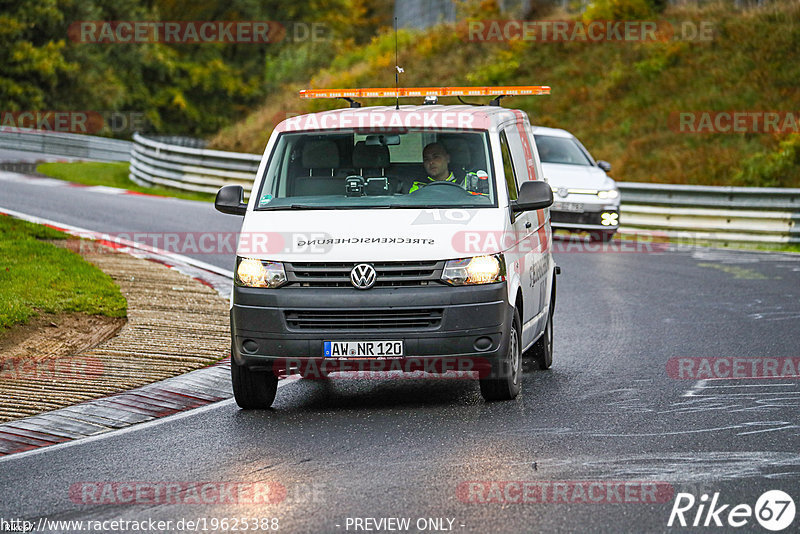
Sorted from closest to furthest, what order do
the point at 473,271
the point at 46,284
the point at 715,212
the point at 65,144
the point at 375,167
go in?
the point at 473,271
the point at 375,167
the point at 46,284
the point at 715,212
the point at 65,144

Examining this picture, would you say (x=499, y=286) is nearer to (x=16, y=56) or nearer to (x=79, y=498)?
(x=79, y=498)

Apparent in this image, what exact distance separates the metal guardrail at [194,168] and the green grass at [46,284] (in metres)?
12.1

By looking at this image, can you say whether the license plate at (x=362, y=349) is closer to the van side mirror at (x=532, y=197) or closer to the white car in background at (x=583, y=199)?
the van side mirror at (x=532, y=197)

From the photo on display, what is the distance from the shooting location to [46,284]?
13.5 metres

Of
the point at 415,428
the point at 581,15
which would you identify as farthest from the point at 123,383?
the point at 581,15

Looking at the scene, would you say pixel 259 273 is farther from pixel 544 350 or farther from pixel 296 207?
pixel 544 350

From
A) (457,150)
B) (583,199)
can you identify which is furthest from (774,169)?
(457,150)

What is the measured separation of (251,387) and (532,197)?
7.77 ft

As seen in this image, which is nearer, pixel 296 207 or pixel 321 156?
pixel 296 207

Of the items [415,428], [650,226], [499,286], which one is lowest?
[650,226]

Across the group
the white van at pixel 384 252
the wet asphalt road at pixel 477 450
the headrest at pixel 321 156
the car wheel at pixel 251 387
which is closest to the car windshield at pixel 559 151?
the wet asphalt road at pixel 477 450

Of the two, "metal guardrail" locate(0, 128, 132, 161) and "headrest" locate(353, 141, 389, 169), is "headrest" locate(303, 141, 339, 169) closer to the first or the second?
"headrest" locate(353, 141, 389, 169)

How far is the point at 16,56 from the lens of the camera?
47812mm

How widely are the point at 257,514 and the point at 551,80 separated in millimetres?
32802
